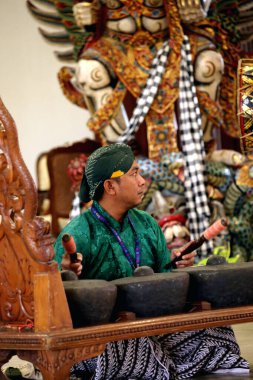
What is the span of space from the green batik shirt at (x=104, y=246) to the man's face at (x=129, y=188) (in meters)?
0.07

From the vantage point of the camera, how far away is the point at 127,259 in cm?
341

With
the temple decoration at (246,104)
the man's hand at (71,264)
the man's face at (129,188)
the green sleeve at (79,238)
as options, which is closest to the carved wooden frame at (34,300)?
the man's hand at (71,264)

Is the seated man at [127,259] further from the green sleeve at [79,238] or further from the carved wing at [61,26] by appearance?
the carved wing at [61,26]

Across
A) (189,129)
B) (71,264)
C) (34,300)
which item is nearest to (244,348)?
(71,264)

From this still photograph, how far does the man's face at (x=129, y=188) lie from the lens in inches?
137

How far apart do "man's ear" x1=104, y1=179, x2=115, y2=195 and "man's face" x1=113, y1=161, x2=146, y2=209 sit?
2cm

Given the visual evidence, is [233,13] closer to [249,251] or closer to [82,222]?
[249,251]

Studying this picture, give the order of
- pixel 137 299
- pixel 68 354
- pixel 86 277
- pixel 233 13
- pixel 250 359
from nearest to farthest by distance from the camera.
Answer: pixel 68 354 → pixel 137 299 → pixel 86 277 → pixel 250 359 → pixel 233 13

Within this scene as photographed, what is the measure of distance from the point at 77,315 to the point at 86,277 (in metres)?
0.53

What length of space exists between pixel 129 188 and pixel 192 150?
2946 mm

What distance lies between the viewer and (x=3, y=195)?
289cm

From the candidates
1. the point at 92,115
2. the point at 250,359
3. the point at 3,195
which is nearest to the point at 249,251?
the point at 92,115

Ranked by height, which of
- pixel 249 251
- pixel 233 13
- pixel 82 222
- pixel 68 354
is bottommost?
pixel 249 251

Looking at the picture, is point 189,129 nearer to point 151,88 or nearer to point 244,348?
point 151,88
